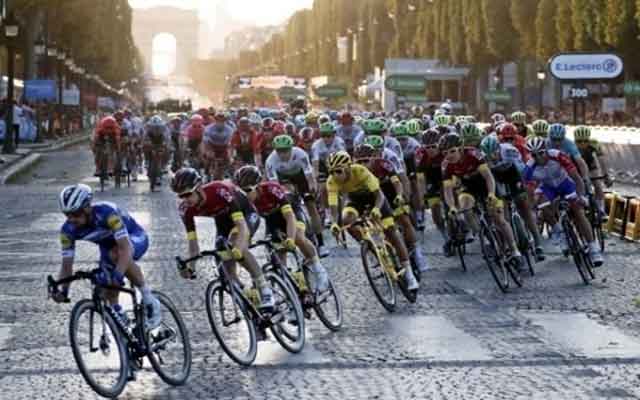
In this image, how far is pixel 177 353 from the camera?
11055 mm

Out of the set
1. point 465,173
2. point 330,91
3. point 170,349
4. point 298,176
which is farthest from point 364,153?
point 330,91

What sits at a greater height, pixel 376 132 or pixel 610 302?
pixel 376 132

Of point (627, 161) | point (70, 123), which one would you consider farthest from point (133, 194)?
point (70, 123)

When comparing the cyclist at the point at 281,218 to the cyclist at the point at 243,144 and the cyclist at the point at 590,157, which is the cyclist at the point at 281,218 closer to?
the cyclist at the point at 590,157

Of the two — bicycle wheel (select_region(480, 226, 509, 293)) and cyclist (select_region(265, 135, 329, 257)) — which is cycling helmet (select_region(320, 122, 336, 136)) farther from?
bicycle wheel (select_region(480, 226, 509, 293))

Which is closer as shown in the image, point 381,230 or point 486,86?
point 381,230

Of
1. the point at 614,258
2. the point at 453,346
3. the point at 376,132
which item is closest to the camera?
the point at 453,346

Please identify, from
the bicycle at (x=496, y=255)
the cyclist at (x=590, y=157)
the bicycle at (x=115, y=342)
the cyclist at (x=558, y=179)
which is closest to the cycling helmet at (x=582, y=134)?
the cyclist at (x=590, y=157)

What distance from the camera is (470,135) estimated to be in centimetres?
1817

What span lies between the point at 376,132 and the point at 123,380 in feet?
41.0

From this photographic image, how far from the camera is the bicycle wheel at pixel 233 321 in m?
11.8

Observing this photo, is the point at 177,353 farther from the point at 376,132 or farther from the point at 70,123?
the point at 70,123

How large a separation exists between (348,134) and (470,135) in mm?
8340

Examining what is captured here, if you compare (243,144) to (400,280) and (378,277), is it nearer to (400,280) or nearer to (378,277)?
(400,280)
